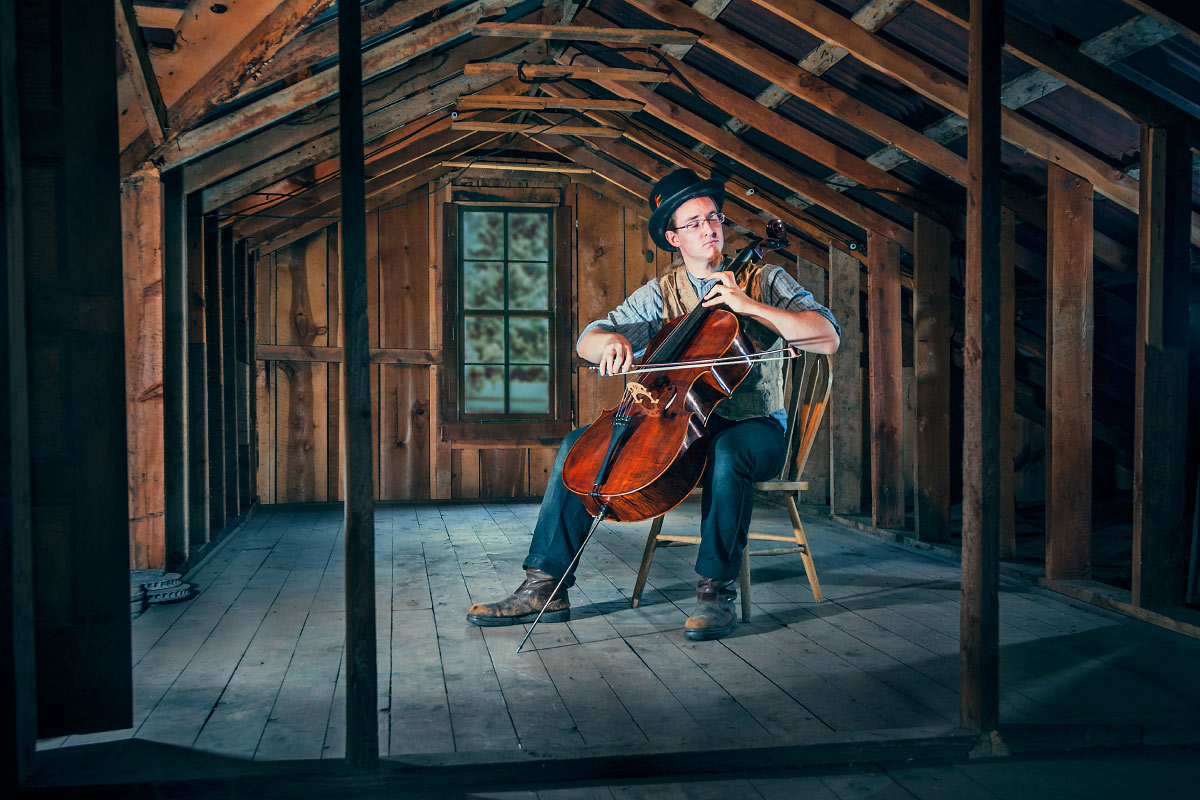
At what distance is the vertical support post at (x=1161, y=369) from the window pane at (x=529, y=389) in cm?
433

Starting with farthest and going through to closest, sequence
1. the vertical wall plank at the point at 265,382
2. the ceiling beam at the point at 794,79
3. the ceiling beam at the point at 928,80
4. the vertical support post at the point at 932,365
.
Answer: the vertical wall plank at the point at 265,382 → the vertical support post at the point at 932,365 → the ceiling beam at the point at 794,79 → the ceiling beam at the point at 928,80

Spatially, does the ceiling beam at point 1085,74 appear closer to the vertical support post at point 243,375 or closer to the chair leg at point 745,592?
the chair leg at point 745,592

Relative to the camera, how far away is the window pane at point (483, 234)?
6.58m

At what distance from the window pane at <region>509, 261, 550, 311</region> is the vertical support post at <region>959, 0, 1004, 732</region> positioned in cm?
495

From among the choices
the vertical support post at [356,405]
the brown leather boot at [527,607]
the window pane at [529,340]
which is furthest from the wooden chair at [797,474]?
the window pane at [529,340]

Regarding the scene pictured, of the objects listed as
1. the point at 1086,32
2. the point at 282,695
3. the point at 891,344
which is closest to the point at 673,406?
the point at 282,695

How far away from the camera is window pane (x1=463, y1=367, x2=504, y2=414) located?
657 cm

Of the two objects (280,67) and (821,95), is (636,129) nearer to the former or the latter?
(821,95)

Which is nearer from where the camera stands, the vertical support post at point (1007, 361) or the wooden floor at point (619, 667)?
the wooden floor at point (619, 667)

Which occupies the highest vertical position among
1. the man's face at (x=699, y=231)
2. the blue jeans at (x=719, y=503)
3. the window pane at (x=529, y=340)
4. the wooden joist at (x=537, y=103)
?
the wooden joist at (x=537, y=103)

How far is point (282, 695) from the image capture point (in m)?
2.21

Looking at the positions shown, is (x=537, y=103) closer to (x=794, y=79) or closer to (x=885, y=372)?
(x=794, y=79)

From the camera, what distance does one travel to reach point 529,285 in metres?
6.66

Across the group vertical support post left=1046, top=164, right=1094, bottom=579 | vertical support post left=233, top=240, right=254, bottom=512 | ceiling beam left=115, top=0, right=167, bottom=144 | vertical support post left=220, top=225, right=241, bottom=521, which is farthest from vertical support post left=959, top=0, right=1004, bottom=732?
vertical support post left=233, top=240, right=254, bottom=512
